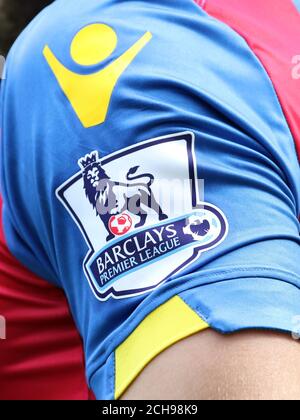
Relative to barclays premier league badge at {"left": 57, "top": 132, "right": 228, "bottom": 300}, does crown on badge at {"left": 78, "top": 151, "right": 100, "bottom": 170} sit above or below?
above

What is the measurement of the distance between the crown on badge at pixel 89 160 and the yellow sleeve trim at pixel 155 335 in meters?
0.14

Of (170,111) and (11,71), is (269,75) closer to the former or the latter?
(170,111)

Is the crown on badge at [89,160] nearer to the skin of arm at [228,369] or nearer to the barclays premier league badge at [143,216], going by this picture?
the barclays premier league badge at [143,216]

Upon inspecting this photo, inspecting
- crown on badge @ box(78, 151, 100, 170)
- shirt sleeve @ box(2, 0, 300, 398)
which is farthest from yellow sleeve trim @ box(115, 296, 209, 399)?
crown on badge @ box(78, 151, 100, 170)

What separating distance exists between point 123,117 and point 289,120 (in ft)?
0.54

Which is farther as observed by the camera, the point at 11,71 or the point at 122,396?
the point at 11,71

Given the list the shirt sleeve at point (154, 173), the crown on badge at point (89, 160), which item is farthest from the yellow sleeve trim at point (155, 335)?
the crown on badge at point (89, 160)

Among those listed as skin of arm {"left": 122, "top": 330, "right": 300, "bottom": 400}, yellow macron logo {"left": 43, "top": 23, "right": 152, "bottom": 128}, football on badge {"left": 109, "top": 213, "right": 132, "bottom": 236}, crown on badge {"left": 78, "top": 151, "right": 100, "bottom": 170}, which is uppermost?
yellow macron logo {"left": 43, "top": 23, "right": 152, "bottom": 128}

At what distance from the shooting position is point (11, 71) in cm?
74

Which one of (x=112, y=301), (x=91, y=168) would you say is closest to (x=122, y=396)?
(x=112, y=301)

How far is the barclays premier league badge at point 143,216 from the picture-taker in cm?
62

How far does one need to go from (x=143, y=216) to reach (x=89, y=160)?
7 cm

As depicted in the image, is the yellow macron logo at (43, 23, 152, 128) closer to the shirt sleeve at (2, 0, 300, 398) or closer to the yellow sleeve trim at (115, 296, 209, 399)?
A: the shirt sleeve at (2, 0, 300, 398)

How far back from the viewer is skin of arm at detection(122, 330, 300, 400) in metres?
0.57
